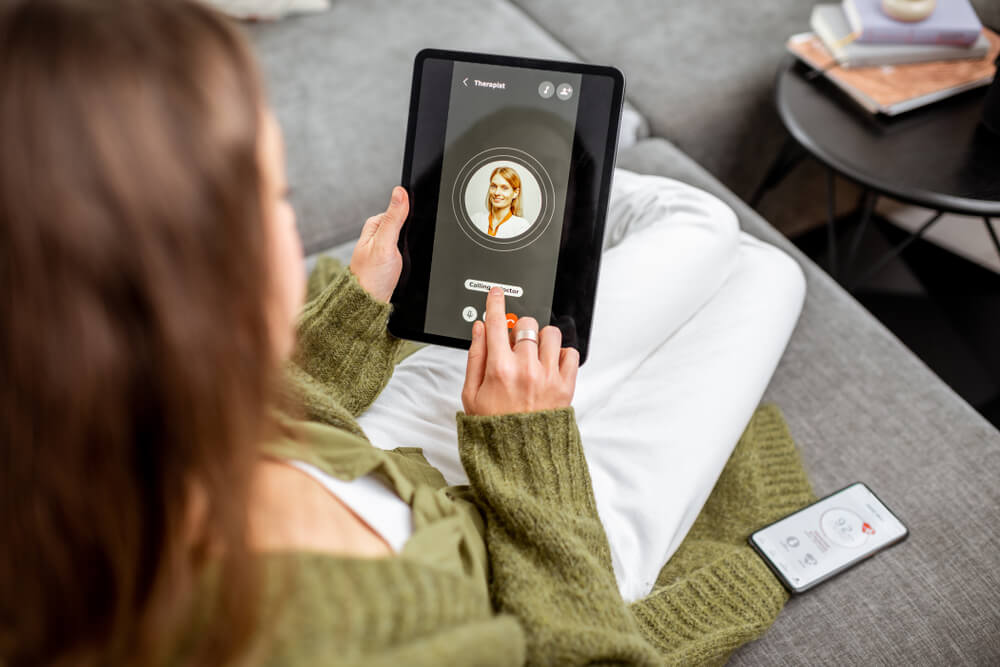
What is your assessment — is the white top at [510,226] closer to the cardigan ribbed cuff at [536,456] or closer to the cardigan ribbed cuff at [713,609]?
the cardigan ribbed cuff at [536,456]

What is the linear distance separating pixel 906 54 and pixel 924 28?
0.05 meters

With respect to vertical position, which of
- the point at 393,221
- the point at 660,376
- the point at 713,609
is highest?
the point at 393,221

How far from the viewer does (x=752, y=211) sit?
1180 millimetres

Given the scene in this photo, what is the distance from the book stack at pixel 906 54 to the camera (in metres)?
1.21

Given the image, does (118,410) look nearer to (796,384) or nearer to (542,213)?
(542,213)

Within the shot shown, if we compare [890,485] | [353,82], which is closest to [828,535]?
[890,485]

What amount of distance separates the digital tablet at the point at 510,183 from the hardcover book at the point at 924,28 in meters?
0.74

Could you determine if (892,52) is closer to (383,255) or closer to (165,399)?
(383,255)

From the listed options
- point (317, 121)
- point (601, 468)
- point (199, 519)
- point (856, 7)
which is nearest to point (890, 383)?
point (601, 468)

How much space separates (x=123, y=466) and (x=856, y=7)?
139 cm

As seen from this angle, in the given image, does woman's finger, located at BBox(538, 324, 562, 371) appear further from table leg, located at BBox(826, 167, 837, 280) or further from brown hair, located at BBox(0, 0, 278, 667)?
table leg, located at BBox(826, 167, 837, 280)

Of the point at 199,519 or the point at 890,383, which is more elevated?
the point at 199,519

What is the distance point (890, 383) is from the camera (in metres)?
0.96

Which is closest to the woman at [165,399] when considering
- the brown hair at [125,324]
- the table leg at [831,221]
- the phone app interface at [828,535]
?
the brown hair at [125,324]
